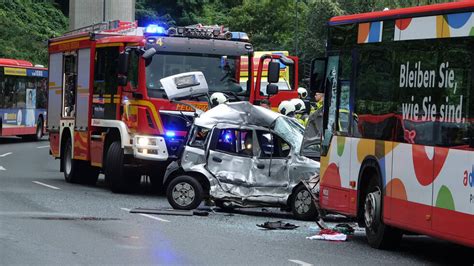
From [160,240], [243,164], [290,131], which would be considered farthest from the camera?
[290,131]

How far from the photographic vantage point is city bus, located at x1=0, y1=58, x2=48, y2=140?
39.5m

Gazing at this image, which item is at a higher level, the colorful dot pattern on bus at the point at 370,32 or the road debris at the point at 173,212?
the colorful dot pattern on bus at the point at 370,32

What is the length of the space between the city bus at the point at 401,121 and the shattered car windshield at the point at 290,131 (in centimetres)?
233

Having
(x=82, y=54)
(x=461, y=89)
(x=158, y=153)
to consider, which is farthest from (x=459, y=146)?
(x=82, y=54)

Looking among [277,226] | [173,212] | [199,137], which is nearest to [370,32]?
[277,226]

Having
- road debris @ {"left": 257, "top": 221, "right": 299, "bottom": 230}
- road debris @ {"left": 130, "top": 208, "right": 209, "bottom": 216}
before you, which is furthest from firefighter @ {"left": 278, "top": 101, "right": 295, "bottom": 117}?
road debris @ {"left": 257, "top": 221, "right": 299, "bottom": 230}

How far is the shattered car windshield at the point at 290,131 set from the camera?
1642 centimetres

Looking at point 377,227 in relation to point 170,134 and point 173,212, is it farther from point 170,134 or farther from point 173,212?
point 170,134

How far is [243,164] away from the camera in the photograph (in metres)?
16.4

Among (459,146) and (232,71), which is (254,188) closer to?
(232,71)

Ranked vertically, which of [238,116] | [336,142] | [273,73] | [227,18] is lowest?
[336,142]

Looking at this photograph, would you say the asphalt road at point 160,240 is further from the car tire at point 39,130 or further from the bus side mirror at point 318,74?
the car tire at point 39,130

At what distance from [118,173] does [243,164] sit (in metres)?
3.86

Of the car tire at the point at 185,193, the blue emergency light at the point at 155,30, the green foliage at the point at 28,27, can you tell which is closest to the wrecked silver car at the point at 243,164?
the car tire at the point at 185,193
